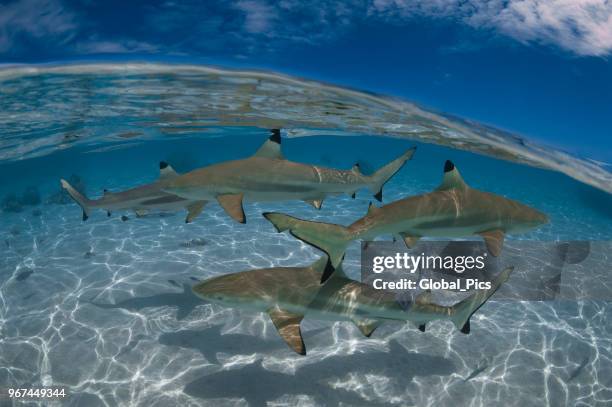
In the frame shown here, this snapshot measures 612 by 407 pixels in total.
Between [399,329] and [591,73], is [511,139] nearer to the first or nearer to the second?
[591,73]

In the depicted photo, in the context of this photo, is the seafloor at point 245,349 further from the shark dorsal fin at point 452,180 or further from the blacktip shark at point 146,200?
the shark dorsal fin at point 452,180

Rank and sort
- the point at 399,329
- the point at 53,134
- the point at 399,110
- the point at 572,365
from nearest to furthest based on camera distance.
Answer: the point at 572,365 < the point at 399,329 < the point at 399,110 < the point at 53,134

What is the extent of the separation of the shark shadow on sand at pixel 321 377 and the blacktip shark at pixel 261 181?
350cm

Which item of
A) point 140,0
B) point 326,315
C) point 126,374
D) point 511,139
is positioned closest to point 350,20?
point 140,0

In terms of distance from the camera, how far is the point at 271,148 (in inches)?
234

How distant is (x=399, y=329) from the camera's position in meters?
8.47

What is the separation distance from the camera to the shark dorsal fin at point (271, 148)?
5910 millimetres

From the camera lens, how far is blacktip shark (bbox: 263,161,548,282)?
157 inches

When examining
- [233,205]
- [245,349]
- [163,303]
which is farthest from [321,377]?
[163,303]

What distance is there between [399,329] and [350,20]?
7082 mm

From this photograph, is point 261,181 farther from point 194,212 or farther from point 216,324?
point 216,324

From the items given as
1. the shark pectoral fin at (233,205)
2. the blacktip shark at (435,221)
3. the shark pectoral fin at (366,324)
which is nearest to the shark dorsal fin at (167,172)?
the shark pectoral fin at (233,205)

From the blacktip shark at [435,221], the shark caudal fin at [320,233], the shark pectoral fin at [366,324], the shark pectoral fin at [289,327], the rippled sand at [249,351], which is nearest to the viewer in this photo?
the shark caudal fin at [320,233]

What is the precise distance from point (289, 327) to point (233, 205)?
1.91m
